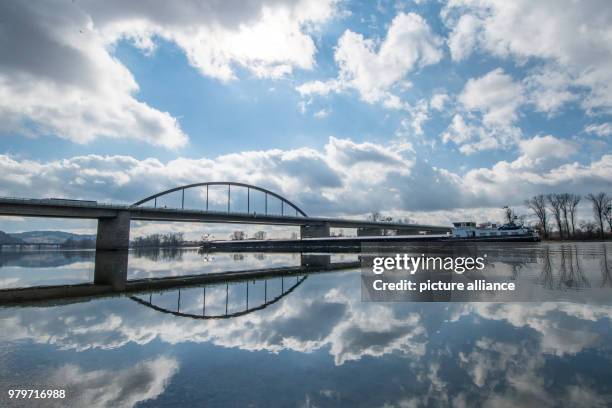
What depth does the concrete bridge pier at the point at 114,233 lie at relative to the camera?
74.4 metres

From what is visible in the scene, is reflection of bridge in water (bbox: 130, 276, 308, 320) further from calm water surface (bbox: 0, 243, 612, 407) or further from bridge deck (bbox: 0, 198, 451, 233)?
bridge deck (bbox: 0, 198, 451, 233)

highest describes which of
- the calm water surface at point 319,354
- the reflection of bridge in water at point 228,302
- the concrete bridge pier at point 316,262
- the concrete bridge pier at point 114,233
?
the concrete bridge pier at point 114,233

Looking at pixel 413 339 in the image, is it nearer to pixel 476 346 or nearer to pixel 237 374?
pixel 476 346

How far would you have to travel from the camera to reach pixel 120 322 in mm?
11078

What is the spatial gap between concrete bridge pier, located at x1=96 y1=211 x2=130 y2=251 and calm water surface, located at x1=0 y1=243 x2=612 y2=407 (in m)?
68.4

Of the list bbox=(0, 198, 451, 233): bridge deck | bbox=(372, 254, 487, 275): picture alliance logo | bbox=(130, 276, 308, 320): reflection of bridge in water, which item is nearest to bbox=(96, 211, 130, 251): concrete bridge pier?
bbox=(0, 198, 451, 233): bridge deck

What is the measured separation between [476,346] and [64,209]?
78768 millimetres

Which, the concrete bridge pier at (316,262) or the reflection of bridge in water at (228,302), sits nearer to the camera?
the reflection of bridge in water at (228,302)

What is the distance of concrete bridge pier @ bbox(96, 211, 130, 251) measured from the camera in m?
74.4

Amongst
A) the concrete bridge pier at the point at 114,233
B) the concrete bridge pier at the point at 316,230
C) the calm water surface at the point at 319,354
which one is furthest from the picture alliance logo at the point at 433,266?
the concrete bridge pier at the point at 316,230

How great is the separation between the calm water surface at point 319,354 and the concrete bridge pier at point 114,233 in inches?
2692

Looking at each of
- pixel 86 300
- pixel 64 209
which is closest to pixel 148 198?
pixel 64 209

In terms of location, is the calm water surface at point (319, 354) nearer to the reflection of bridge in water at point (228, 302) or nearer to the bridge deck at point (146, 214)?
the reflection of bridge in water at point (228, 302)

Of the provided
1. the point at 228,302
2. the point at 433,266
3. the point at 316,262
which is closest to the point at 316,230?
the point at 316,262
